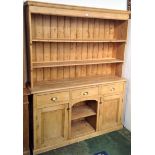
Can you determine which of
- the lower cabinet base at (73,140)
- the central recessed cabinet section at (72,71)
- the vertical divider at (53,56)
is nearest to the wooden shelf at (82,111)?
the central recessed cabinet section at (72,71)

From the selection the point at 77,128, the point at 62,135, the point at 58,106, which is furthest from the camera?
the point at 77,128

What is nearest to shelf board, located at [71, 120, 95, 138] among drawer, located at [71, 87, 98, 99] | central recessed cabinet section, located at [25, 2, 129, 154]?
central recessed cabinet section, located at [25, 2, 129, 154]

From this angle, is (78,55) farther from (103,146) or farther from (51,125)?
(103,146)

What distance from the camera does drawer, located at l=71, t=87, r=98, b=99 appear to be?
8.32 feet

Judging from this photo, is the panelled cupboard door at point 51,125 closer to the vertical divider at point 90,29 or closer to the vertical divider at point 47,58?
the vertical divider at point 47,58

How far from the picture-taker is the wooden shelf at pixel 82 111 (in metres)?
2.79
